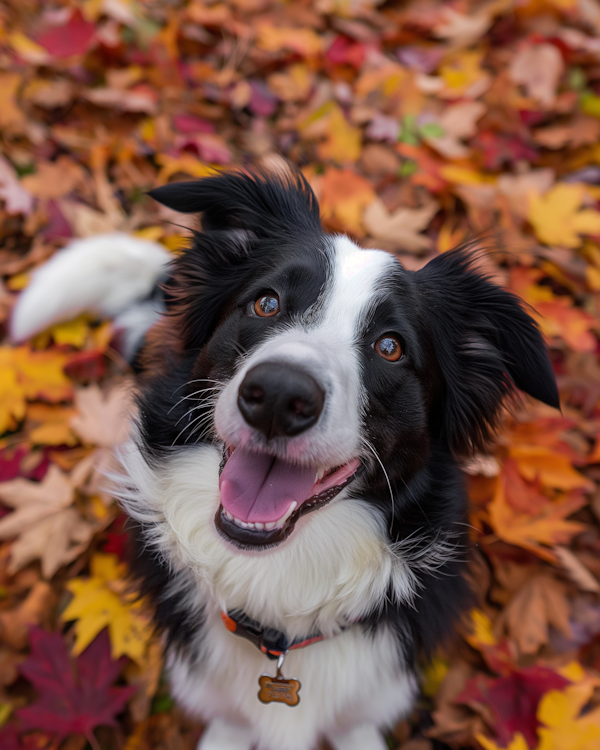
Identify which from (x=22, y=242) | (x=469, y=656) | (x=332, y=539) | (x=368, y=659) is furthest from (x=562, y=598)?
(x=22, y=242)

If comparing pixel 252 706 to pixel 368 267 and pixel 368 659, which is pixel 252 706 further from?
pixel 368 267

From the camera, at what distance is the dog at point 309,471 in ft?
5.44

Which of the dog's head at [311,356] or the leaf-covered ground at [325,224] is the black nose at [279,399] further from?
the leaf-covered ground at [325,224]

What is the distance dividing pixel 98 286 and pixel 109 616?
5.77ft

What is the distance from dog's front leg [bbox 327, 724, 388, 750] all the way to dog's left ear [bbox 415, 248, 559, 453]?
1.24 metres

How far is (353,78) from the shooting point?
4.15m

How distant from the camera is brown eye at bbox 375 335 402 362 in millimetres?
1750

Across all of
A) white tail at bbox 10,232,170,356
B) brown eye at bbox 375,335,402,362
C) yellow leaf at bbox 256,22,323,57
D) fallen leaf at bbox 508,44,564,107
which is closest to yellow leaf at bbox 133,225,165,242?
white tail at bbox 10,232,170,356

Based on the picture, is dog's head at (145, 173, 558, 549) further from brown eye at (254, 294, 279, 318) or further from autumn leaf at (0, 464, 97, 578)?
autumn leaf at (0, 464, 97, 578)

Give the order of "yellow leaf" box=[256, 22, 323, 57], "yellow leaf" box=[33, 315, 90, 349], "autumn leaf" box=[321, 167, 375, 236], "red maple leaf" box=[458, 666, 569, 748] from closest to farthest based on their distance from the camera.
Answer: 1. "red maple leaf" box=[458, 666, 569, 748]
2. "yellow leaf" box=[33, 315, 90, 349]
3. "autumn leaf" box=[321, 167, 375, 236]
4. "yellow leaf" box=[256, 22, 323, 57]

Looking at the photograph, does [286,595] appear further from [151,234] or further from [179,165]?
[179,165]

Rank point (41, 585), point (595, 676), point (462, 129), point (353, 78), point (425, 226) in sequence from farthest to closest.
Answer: point (353, 78)
point (462, 129)
point (425, 226)
point (41, 585)
point (595, 676)

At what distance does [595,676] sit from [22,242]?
4.07 m

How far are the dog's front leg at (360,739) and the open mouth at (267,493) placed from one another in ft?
3.78
